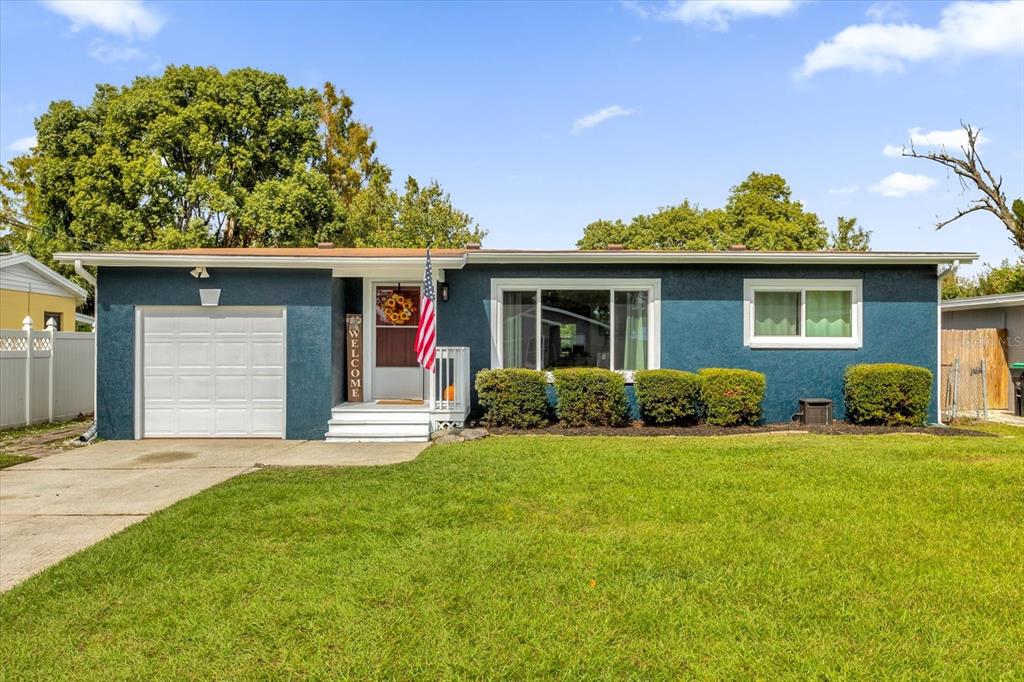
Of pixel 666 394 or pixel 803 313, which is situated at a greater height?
pixel 803 313

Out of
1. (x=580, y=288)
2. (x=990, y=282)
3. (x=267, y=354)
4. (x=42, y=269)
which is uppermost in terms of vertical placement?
(x=990, y=282)

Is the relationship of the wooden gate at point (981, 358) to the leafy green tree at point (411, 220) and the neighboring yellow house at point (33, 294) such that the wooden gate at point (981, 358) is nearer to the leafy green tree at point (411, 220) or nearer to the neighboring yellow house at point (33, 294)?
the leafy green tree at point (411, 220)

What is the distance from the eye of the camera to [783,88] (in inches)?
559

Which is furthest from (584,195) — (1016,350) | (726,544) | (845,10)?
(726,544)

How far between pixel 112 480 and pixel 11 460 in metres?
2.33

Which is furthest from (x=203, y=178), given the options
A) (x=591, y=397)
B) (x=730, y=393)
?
(x=730, y=393)

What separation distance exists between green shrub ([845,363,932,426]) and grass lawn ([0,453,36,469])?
38.6 feet

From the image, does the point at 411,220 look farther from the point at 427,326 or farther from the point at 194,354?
the point at 427,326

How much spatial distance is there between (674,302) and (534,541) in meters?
7.04

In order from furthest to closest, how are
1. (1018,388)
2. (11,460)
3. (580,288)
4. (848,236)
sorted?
(848,236) < (1018,388) < (580,288) < (11,460)

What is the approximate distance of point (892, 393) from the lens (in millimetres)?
10109

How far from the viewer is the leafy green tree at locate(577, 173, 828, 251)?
32375mm

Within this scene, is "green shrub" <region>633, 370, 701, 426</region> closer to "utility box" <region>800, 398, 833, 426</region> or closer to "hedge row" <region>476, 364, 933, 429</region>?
"hedge row" <region>476, 364, 933, 429</region>

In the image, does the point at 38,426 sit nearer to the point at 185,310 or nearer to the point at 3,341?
the point at 3,341
